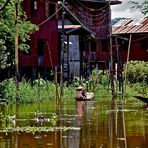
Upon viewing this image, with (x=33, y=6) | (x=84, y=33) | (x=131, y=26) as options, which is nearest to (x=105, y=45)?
(x=131, y=26)

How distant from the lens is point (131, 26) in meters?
67.7

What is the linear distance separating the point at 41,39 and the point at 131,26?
22451 millimetres

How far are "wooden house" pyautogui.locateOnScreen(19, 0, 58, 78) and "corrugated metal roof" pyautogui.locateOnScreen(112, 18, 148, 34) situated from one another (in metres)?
18.1

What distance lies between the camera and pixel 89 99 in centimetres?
3559

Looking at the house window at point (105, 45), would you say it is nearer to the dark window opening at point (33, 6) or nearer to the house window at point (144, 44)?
the house window at point (144, 44)

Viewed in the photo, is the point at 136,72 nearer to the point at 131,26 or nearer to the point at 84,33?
the point at 84,33

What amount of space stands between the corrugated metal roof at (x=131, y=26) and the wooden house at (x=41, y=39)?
1809cm

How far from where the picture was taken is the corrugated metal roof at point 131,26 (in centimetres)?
6546

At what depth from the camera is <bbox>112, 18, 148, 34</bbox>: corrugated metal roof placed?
215 feet

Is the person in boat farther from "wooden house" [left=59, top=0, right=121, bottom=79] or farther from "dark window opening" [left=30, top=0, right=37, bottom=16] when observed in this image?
"dark window opening" [left=30, top=0, right=37, bottom=16]

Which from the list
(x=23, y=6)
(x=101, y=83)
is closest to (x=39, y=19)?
(x=23, y=6)

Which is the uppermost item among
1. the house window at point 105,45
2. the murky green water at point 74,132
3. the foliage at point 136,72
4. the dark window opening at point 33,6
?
the dark window opening at point 33,6

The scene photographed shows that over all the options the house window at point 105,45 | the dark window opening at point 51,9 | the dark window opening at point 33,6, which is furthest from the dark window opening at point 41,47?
the house window at point 105,45

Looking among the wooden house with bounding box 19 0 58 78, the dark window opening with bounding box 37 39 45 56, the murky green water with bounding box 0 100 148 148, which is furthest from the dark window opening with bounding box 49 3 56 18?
the murky green water with bounding box 0 100 148 148
